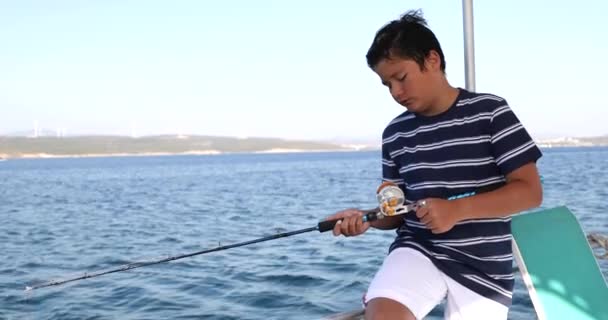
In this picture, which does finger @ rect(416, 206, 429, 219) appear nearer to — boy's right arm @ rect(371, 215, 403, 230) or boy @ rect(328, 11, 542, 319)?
boy @ rect(328, 11, 542, 319)

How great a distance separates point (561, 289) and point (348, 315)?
2.89ft

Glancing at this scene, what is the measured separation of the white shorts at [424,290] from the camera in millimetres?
2129

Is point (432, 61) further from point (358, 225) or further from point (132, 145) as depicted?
point (132, 145)

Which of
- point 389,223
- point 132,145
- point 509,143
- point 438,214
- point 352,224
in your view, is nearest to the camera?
point 438,214

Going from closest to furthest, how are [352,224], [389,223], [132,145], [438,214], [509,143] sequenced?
1. [438,214]
2. [509,143]
3. [352,224]
4. [389,223]
5. [132,145]

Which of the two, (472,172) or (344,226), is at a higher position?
(472,172)

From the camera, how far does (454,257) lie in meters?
2.21

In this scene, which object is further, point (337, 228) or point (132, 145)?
point (132, 145)

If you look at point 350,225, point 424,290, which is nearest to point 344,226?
point 350,225

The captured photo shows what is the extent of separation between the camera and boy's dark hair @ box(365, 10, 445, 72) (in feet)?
7.13

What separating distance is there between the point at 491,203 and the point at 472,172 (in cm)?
19

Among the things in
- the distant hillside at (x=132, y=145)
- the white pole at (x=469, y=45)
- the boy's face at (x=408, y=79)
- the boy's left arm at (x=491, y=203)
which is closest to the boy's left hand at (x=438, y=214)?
the boy's left arm at (x=491, y=203)

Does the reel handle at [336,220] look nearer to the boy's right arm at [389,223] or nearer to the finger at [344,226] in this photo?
the finger at [344,226]

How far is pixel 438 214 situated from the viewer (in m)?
1.99
